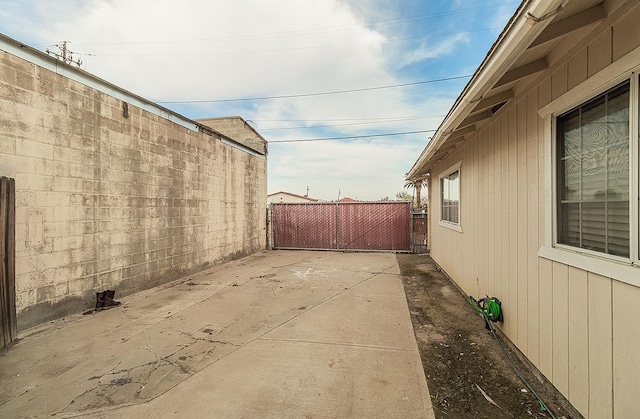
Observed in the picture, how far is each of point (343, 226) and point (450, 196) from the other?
5.28 m

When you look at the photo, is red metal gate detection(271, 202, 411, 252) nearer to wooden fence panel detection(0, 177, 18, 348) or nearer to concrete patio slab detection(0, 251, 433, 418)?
concrete patio slab detection(0, 251, 433, 418)

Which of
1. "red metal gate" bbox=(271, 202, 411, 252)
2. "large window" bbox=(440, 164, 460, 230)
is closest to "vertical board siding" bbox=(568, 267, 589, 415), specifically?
"large window" bbox=(440, 164, 460, 230)

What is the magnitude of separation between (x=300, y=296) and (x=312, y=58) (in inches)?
358

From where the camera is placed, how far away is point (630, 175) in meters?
1.58

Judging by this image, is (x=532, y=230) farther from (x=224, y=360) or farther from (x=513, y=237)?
(x=224, y=360)

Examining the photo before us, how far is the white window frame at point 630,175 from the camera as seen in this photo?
1.53 metres

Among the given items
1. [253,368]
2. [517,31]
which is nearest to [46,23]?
[253,368]

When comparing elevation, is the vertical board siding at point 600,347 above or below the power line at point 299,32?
below

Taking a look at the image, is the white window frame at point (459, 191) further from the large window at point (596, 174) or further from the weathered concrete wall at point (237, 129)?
the weathered concrete wall at point (237, 129)

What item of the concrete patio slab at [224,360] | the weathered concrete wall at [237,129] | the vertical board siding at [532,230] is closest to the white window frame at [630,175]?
the vertical board siding at [532,230]

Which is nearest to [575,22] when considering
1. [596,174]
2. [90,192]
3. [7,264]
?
[596,174]

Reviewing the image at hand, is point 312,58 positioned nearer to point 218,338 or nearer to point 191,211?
point 191,211

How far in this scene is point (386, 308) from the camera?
4535 mm

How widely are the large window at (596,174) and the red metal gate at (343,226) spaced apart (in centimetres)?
884
